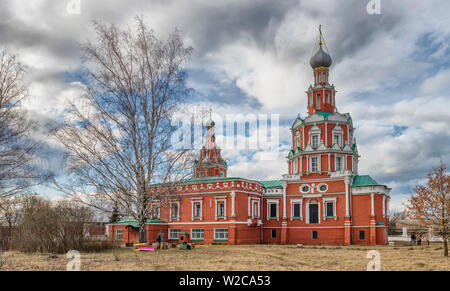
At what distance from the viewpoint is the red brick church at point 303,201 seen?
37.3 m

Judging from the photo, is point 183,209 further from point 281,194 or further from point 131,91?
point 131,91

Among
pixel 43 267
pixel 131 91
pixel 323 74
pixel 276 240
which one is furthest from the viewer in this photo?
pixel 323 74

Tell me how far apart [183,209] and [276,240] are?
1031cm

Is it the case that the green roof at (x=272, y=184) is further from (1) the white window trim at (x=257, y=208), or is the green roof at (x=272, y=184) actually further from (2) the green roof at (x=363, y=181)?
(2) the green roof at (x=363, y=181)

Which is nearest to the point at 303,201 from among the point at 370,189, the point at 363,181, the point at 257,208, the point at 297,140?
the point at 257,208

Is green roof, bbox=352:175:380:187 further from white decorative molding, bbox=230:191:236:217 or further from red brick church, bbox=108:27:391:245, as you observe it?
white decorative molding, bbox=230:191:236:217

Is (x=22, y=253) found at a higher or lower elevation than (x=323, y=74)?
lower

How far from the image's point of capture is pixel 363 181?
126ft

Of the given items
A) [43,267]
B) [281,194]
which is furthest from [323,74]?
[43,267]

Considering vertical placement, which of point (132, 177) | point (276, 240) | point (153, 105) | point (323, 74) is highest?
point (323, 74)

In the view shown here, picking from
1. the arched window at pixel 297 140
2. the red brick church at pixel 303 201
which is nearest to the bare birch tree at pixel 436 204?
the red brick church at pixel 303 201

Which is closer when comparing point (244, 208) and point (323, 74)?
point (244, 208)

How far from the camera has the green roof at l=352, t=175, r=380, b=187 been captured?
1491 inches
